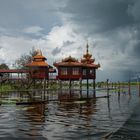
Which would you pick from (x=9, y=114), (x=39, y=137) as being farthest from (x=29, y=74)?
(x=39, y=137)

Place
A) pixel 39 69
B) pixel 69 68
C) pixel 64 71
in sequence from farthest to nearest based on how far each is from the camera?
pixel 39 69, pixel 64 71, pixel 69 68

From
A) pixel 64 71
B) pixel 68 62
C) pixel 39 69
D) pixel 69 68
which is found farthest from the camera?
pixel 39 69

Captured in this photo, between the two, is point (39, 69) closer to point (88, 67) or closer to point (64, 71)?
point (64, 71)

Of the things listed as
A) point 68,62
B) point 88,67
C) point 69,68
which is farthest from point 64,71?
point 88,67

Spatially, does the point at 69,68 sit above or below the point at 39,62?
below

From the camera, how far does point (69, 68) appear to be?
241ft

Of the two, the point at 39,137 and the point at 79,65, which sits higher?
the point at 79,65

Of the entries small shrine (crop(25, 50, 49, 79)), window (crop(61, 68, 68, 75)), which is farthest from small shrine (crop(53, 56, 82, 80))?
small shrine (crop(25, 50, 49, 79))

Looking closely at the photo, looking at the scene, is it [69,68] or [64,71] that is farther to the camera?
[64,71]

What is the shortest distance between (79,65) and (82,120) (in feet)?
155

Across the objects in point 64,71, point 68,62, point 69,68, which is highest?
point 68,62

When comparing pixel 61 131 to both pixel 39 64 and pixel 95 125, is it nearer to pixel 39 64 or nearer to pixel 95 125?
pixel 95 125

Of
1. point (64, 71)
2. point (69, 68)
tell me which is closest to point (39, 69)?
point (64, 71)

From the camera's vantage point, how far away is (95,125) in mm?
23422
